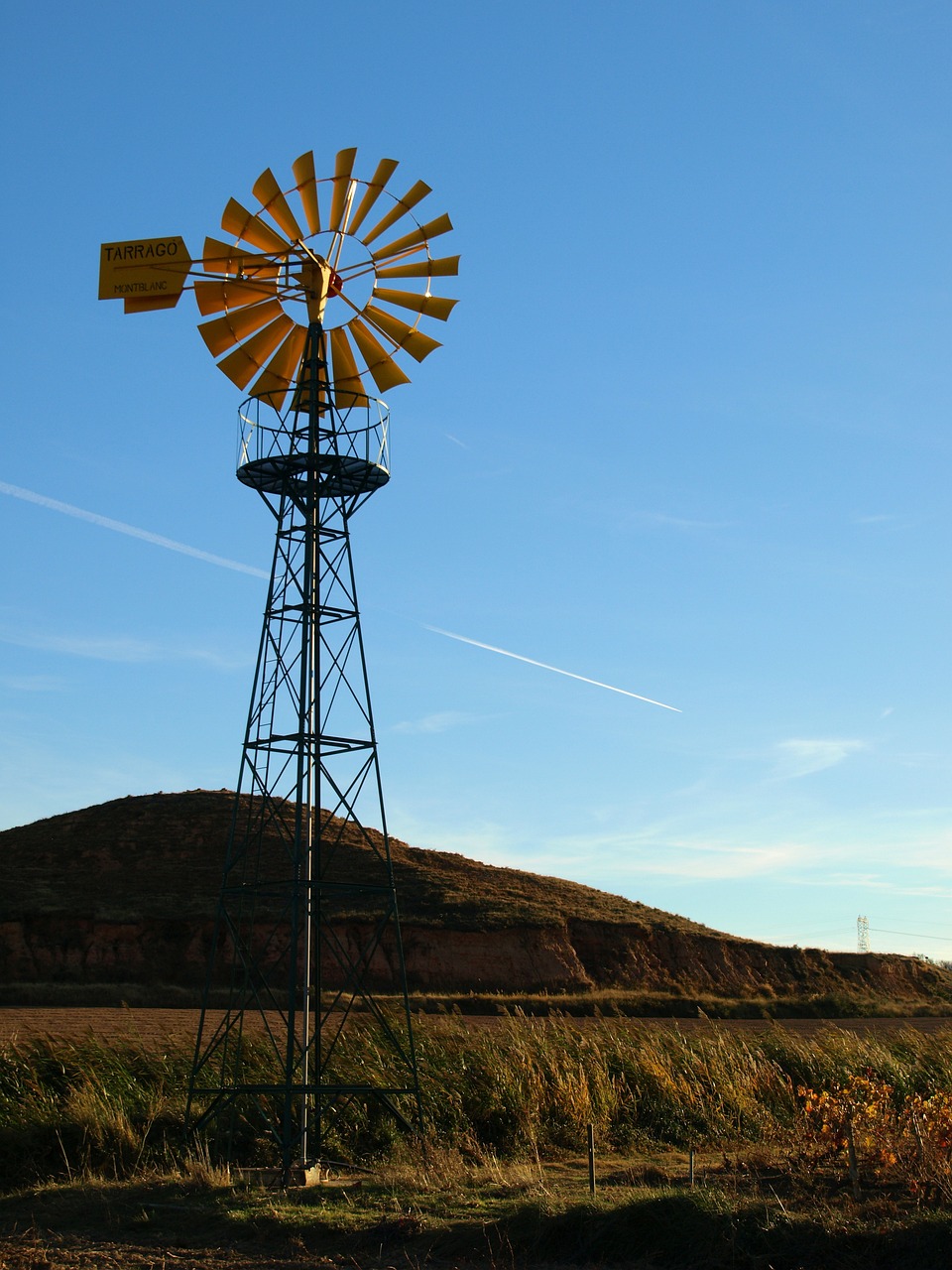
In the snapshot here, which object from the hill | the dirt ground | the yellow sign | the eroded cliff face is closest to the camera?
the yellow sign

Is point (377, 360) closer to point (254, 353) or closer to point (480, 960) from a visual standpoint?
point (254, 353)

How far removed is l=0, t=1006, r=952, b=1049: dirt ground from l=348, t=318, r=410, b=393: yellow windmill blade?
9.34 meters

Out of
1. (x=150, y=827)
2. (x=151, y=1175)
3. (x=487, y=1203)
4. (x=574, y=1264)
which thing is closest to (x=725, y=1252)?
(x=574, y=1264)

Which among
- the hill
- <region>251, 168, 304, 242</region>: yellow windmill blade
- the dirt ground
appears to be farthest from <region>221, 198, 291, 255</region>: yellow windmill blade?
the hill

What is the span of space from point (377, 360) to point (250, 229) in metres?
2.36

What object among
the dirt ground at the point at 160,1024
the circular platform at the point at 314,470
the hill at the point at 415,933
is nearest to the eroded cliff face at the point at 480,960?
the hill at the point at 415,933

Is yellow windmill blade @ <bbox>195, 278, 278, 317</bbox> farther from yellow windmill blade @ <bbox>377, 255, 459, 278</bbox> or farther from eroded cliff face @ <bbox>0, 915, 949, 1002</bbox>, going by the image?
eroded cliff face @ <bbox>0, 915, 949, 1002</bbox>

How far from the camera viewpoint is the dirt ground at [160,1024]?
19.2m

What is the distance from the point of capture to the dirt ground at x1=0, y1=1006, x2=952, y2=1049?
19250 mm

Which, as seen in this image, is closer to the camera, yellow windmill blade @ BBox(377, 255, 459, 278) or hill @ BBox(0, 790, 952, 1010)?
yellow windmill blade @ BBox(377, 255, 459, 278)

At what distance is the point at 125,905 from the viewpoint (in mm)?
46094

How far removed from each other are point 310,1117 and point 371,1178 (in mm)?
2095

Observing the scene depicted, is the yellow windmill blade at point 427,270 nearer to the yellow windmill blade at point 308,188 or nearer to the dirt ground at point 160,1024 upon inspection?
the yellow windmill blade at point 308,188

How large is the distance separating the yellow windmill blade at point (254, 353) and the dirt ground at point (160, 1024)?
Result: 9.16 meters
